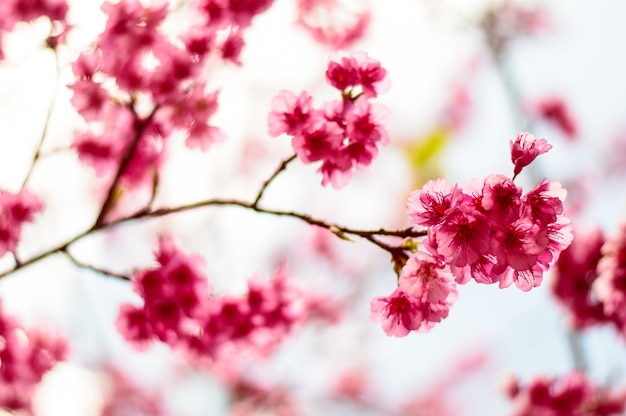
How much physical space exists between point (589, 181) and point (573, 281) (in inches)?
213

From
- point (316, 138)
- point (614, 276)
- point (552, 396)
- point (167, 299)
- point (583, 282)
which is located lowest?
point (167, 299)

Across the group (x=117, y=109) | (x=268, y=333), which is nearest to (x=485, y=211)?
(x=268, y=333)

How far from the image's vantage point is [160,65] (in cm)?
263

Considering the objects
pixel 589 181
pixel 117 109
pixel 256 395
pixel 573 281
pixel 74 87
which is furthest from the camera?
pixel 589 181

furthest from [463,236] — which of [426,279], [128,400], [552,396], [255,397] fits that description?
[128,400]

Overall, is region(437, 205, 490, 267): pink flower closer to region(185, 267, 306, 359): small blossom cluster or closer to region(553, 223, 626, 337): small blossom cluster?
region(185, 267, 306, 359): small blossom cluster

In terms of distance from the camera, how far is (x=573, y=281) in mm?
3365

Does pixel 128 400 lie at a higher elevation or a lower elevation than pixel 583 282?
higher

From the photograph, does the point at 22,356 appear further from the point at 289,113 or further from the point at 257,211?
the point at 289,113

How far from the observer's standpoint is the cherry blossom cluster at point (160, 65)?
2.57 m

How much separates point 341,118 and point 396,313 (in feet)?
2.14

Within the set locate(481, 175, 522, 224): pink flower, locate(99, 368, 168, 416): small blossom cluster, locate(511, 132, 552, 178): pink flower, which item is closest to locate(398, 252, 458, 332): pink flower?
locate(481, 175, 522, 224): pink flower

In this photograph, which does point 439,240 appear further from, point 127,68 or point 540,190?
point 127,68

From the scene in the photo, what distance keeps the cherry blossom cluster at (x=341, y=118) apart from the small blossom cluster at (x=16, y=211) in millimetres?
→ 1165
